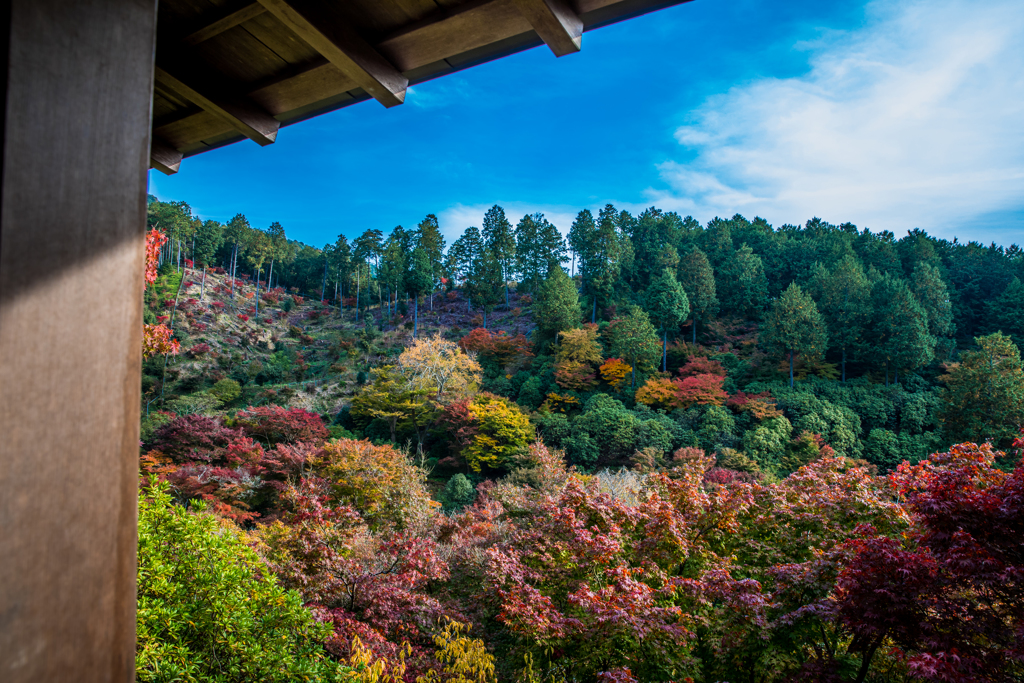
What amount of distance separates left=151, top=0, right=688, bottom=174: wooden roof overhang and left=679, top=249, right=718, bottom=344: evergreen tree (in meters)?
23.5

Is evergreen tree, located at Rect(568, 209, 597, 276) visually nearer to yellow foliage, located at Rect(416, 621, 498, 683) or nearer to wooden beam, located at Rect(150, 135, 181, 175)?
yellow foliage, located at Rect(416, 621, 498, 683)

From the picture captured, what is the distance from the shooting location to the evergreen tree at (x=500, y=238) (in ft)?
99.0

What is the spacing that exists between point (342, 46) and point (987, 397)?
1865 cm

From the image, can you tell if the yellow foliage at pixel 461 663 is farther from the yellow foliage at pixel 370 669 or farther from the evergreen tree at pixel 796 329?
the evergreen tree at pixel 796 329

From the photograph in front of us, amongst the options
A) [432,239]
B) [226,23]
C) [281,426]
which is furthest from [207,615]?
[432,239]

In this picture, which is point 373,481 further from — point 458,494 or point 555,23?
point 555,23

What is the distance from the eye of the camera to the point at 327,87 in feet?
5.23

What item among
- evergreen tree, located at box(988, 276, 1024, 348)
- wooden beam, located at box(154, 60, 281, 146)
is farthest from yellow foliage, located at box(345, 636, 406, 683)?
evergreen tree, located at box(988, 276, 1024, 348)

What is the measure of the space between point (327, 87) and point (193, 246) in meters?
36.2

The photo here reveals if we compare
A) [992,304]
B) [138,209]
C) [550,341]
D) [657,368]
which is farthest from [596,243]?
[138,209]

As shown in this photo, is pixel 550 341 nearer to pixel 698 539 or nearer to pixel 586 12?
pixel 698 539

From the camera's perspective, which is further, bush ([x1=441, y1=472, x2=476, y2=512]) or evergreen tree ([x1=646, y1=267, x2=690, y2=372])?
evergreen tree ([x1=646, y1=267, x2=690, y2=372])

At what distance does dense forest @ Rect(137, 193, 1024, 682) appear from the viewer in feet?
12.4

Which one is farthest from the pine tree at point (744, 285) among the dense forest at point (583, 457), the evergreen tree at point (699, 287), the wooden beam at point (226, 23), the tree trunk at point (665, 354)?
the wooden beam at point (226, 23)
